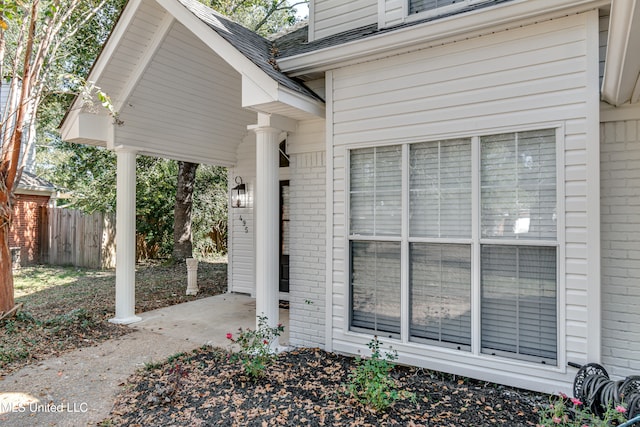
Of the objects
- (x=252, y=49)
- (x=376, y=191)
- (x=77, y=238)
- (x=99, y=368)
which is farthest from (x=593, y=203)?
(x=77, y=238)

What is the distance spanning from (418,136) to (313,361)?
264 cm

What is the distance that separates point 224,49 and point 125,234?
129 inches

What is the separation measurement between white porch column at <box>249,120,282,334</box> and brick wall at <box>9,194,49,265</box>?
10.8 meters

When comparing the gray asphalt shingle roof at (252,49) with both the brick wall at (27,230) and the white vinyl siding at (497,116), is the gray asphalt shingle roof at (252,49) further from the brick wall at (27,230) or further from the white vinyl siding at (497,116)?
the brick wall at (27,230)

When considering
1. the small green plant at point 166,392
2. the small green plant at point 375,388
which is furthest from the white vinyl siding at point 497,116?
the small green plant at point 166,392

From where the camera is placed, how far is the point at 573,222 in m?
3.24

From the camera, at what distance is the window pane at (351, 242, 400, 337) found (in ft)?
13.4

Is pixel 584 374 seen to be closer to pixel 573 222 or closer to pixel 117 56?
pixel 573 222

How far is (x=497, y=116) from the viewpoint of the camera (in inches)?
140

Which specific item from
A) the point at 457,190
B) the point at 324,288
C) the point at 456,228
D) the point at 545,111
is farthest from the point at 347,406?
the point at 545,111

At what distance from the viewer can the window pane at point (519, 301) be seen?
3359 millimetres

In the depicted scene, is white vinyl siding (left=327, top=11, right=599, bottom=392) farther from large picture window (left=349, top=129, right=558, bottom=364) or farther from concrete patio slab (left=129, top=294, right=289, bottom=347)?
concrete patio slab (left=129, top=294, right=289, bottom=347)

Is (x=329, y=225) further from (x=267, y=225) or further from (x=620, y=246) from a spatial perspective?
(x=620, y=246)

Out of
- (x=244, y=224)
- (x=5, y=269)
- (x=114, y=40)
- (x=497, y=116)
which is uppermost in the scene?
(x=114, y=40)
